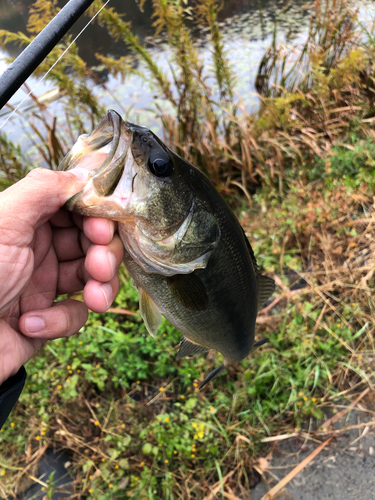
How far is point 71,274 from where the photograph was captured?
1808 millimetres

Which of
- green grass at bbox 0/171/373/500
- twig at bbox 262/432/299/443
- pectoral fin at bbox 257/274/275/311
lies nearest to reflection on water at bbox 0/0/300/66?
green grass at bbox 0/171/373/500

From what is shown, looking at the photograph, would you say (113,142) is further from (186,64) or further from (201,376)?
(186,64)

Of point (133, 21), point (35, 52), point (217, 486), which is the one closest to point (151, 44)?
point (133, 21)

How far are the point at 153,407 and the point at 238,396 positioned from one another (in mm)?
681

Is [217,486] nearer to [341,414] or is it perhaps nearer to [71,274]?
[341,414]

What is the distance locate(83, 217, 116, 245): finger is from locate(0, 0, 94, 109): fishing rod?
0.54 metres

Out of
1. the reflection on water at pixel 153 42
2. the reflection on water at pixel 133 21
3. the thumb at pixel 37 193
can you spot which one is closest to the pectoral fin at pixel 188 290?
the thumb at pixel 37 193

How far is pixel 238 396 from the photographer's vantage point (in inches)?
102

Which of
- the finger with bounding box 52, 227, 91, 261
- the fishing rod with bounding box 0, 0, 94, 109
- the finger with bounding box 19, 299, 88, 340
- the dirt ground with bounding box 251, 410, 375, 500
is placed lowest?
the dirt ground with bounding box 251, 410, 375, 500

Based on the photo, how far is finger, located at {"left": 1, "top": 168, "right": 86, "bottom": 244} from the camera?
49.2 inches

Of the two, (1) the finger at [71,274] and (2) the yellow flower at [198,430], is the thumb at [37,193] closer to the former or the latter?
(1) the finger at [71,274]

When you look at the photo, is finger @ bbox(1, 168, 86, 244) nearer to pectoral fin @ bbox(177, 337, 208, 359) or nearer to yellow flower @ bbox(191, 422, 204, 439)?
pectoral fin @ bbox(177, 337, 208, 359)

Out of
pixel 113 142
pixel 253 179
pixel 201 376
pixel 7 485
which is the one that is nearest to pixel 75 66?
pixel 253 179

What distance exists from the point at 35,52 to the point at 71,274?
103 centimetres
